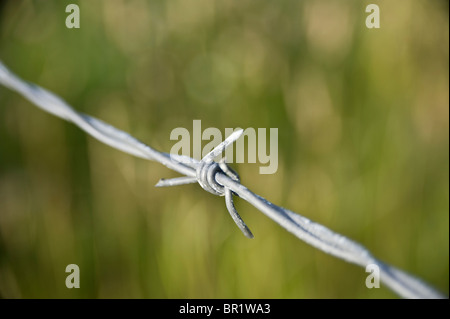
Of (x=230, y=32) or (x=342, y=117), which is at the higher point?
(x=230, y=32)

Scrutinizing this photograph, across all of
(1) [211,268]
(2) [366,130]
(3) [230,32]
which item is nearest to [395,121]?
(2) [366,130]

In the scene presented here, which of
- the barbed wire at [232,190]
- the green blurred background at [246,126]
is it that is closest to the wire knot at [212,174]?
the barbed wire at [232,190]

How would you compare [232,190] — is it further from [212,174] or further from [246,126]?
[246,126]

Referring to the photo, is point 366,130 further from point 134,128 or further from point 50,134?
point 50,134

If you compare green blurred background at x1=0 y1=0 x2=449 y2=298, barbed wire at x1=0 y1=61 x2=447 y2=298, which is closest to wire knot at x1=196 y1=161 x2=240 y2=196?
barbed wire at x1=0 y1=61 x2=447 y2=298

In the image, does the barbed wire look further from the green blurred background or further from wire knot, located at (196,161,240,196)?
the green blurred background
